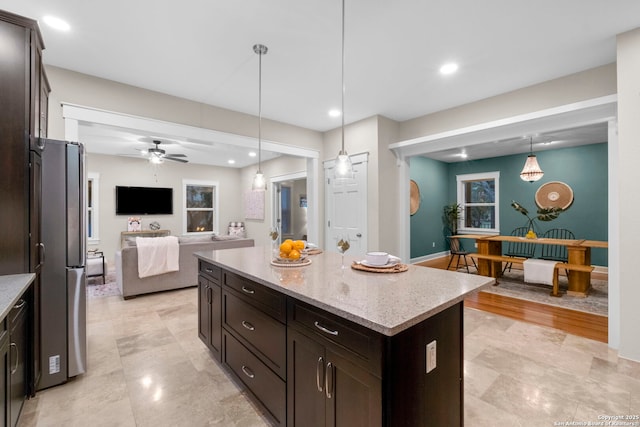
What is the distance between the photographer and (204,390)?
6.94 ft

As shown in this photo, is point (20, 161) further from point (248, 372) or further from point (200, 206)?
point (200, 206)

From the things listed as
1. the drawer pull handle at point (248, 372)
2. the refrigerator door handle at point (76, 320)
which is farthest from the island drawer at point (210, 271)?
the refrigerator door handle at point (76, 320)

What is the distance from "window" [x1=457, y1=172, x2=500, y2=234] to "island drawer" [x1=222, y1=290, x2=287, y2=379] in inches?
271

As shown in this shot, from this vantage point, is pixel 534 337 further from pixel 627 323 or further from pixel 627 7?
pixel 627 7

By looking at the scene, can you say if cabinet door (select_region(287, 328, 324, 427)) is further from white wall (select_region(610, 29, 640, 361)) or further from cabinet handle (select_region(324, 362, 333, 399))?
white wall (select_region(610, 29, 640, 361))

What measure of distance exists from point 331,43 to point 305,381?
252 cm

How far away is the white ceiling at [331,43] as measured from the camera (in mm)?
2096

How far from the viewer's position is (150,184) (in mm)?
7594

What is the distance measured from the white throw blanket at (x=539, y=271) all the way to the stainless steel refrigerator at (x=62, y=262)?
214 inches

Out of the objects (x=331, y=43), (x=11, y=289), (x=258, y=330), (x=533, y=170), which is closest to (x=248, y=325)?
(x=258, y=330)

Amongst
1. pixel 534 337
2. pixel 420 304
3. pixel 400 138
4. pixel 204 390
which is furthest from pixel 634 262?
pixel 204 390

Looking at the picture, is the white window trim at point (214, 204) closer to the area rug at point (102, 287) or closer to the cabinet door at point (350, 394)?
the area rug at point (102, 287)

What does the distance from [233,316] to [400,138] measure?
369cm

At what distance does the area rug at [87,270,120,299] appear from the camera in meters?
4.44
